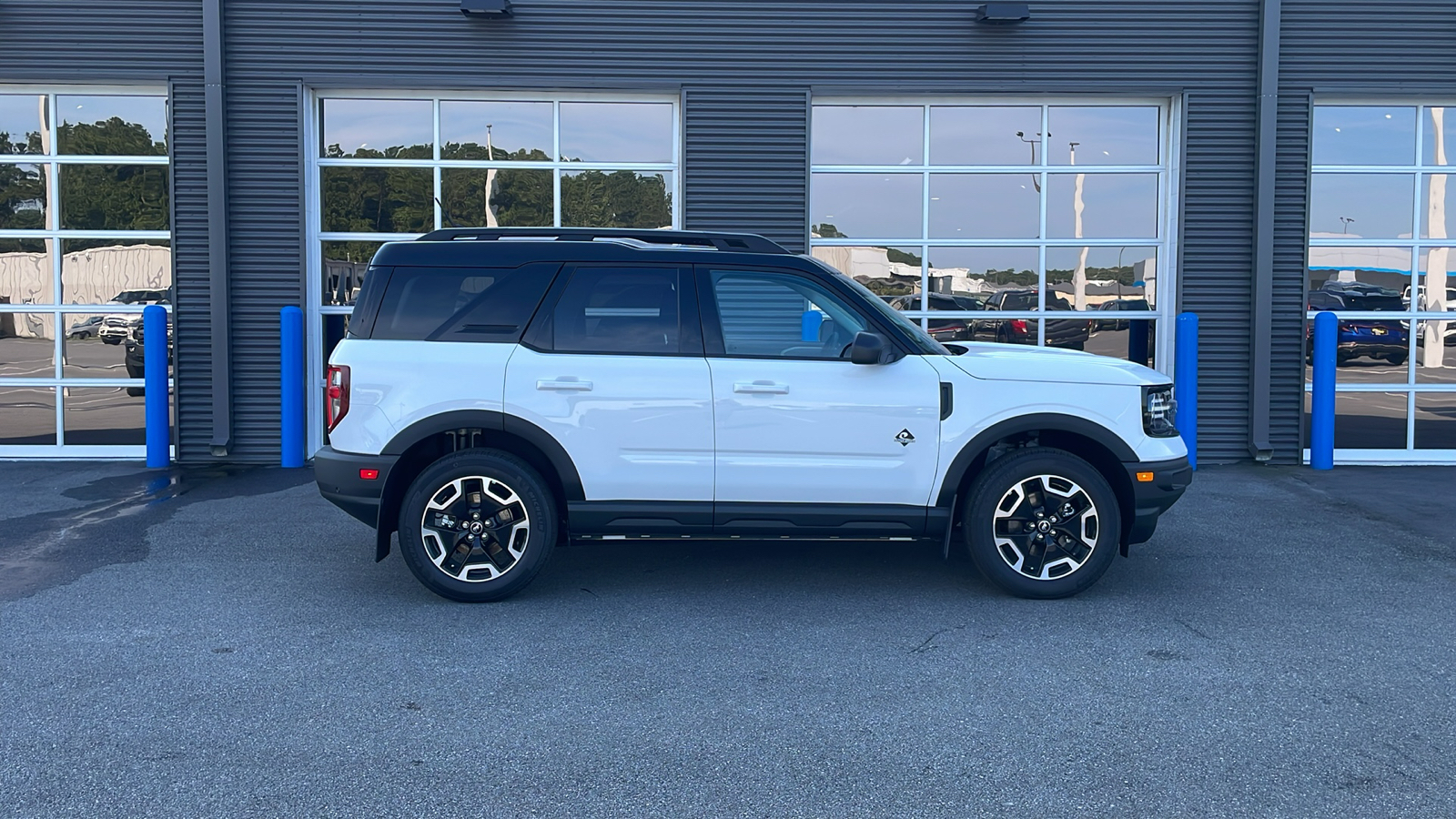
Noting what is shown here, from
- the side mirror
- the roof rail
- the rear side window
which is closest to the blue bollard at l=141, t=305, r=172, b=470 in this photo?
the roof rail

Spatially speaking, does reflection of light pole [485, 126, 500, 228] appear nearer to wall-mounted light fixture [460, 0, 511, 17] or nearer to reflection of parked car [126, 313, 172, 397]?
wall-mounted light fixture [460, 0, 511, 17]

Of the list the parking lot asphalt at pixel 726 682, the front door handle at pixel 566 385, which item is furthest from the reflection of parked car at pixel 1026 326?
the front door handle at pixel 566 385

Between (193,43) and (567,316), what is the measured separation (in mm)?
6661

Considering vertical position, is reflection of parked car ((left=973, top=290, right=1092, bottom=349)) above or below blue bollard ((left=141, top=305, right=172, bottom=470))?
above

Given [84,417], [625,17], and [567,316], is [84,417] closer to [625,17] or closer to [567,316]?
[625,17]

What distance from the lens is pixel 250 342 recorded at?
11.0 meters

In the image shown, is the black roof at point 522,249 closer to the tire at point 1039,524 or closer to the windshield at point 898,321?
the windshield at point 898,321

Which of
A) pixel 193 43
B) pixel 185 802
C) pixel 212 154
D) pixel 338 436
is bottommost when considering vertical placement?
pixel 185 802

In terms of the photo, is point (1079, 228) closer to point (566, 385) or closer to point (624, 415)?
point (624, 415)

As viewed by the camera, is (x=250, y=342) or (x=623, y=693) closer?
(x=623, y=693)

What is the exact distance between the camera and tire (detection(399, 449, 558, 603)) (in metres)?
6.10

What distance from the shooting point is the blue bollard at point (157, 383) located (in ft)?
34.1

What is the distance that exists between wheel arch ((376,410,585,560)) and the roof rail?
99cm

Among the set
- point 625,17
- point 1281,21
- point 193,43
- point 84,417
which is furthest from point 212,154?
point 1281,21
